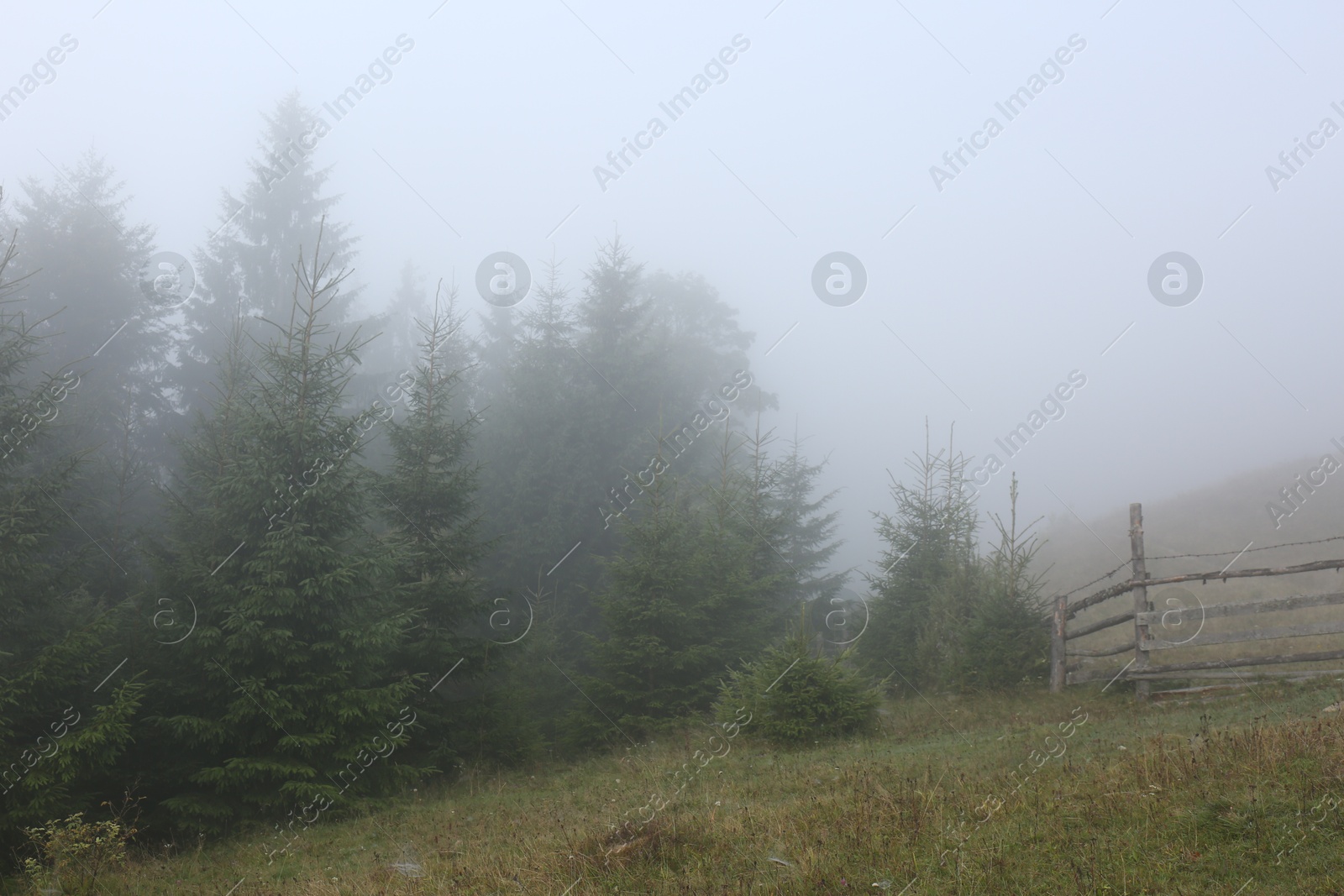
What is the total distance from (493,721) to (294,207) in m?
29.4

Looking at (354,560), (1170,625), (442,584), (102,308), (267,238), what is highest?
(267,238)

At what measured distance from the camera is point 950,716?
1506 centimetres

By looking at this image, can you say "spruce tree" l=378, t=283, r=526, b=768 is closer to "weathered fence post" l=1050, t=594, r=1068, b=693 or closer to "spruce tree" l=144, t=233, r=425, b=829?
"spruce tree" l=144, t=233, r=425, b=829

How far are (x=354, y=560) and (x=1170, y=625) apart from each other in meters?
14.3

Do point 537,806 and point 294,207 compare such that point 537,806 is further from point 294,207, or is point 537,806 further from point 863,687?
point 294,207

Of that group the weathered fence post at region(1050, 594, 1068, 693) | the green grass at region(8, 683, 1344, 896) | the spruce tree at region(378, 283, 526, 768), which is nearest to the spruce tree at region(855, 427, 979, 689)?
the weathered fence post at region(1050, 594, 1068, 693)

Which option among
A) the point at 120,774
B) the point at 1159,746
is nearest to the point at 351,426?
the point at 120,774

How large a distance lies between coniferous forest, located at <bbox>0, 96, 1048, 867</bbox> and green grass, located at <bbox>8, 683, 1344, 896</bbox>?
1.89 m

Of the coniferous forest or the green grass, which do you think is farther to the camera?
the coniferous forest

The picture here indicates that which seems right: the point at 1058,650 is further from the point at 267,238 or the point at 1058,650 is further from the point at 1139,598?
the point at 267,238

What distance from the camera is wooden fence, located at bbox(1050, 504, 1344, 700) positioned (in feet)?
41.8

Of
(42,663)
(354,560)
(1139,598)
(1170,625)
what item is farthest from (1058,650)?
(42,663)

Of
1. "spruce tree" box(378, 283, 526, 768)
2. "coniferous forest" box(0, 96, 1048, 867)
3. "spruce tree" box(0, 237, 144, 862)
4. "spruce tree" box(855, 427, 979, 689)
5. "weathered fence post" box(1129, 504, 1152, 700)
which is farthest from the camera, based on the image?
"spruce tree" box(855, 427, 979, 689)

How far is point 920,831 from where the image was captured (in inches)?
260
